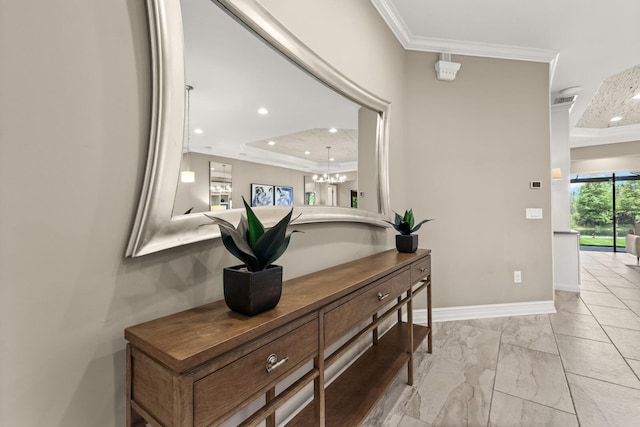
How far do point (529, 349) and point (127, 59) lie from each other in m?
3.04

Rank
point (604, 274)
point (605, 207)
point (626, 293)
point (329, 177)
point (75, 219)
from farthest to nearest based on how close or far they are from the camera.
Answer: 1. point (605, 207)
2. point (604, 274)
3. point (626, 293)
4. point (329, 177)
5. point (75, 219)

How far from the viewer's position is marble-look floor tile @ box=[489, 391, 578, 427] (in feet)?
4.87

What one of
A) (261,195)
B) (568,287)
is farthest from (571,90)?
(261,195)

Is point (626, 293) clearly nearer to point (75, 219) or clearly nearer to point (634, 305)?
point (634, 305)

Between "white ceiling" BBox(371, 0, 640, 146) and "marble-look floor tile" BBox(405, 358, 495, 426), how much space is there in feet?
9.01

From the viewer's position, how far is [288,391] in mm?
899

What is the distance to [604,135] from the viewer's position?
6.01 m

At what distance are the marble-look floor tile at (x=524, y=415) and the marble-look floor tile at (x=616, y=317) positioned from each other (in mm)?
1830

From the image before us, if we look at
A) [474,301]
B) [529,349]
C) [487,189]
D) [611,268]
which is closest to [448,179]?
[487,189]

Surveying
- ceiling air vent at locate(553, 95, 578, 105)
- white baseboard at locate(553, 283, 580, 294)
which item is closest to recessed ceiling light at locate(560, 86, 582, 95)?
ceiling air vent at locate(553, 95, 578, 105)

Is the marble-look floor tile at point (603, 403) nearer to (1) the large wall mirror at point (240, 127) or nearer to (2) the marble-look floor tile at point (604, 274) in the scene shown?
(1) the large wall mirror at point (240, 127)

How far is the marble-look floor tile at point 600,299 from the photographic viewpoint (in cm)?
326

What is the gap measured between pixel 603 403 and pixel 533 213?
6.07 ft

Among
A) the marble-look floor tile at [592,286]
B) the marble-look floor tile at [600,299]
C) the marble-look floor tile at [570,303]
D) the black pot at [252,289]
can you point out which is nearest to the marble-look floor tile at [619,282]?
the marble-look floor tile at [592,286]
